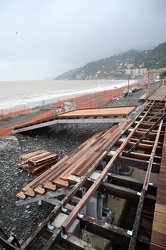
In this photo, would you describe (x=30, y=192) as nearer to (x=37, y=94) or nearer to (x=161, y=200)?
(x=161, y=200)

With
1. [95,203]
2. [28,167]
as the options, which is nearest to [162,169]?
[95,203]

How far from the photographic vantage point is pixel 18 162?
903cm

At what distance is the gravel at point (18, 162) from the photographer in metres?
5.16

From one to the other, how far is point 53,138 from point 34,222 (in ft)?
24.4

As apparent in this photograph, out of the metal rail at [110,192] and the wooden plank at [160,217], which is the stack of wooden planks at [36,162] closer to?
the metal rail at [110,192]

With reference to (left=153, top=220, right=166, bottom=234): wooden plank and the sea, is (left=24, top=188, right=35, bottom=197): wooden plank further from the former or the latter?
the sea

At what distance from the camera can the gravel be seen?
16.9ft

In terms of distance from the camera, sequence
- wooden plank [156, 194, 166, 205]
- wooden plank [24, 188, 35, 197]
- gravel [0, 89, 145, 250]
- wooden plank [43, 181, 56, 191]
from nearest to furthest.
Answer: wooden plank [156, 194, 166, 205] < wooden plank [43, 181, 56, 191] < wooden plank [24, 188, 35, 197] < gravel [0, 89, 145, 250]

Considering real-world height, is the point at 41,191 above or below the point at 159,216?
below

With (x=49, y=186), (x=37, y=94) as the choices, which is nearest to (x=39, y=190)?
(x=49, y=186)

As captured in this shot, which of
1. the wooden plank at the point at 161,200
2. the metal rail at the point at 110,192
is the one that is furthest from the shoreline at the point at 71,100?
the wooden plank at the point at 161,200

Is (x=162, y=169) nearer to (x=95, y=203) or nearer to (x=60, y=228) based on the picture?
(x=95, y=203)

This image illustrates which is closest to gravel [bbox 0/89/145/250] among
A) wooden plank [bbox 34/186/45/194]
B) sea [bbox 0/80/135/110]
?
wooden plank [bbox 34/186/45/194]

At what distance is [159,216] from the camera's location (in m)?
2.77
